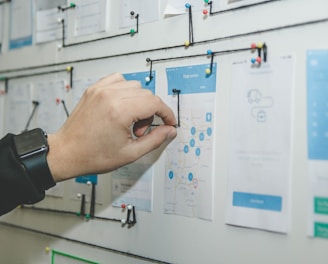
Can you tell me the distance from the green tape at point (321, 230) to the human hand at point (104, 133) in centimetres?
39

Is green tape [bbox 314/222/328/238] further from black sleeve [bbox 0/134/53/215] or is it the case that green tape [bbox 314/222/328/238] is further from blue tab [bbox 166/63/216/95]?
black sleeve [bbox 0/134/53/215]

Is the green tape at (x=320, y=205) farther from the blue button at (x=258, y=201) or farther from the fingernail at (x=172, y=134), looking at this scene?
the fingernail at (x=172, y=134)

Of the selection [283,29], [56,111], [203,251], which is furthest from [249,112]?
[56,111]

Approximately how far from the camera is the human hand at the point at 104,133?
0.85 m

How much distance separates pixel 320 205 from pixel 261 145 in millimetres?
165

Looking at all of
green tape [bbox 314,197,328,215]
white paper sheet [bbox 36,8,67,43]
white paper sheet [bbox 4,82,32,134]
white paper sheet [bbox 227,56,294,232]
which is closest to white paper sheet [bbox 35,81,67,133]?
white paper sheet [bbox 4,82,32,134]

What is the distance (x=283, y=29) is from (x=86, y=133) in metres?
0.48

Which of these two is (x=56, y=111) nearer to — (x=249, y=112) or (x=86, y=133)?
(x=86, y=133)

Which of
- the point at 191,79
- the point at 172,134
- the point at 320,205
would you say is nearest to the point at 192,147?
the point at 172,134

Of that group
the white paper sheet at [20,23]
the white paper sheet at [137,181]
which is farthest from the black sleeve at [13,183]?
the white paper sheet at [20,23]

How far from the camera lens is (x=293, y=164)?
2.53 ft

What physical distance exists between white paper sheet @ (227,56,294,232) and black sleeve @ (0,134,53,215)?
0.44 m

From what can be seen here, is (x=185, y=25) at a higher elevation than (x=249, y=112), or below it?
higher

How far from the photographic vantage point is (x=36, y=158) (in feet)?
2.79
